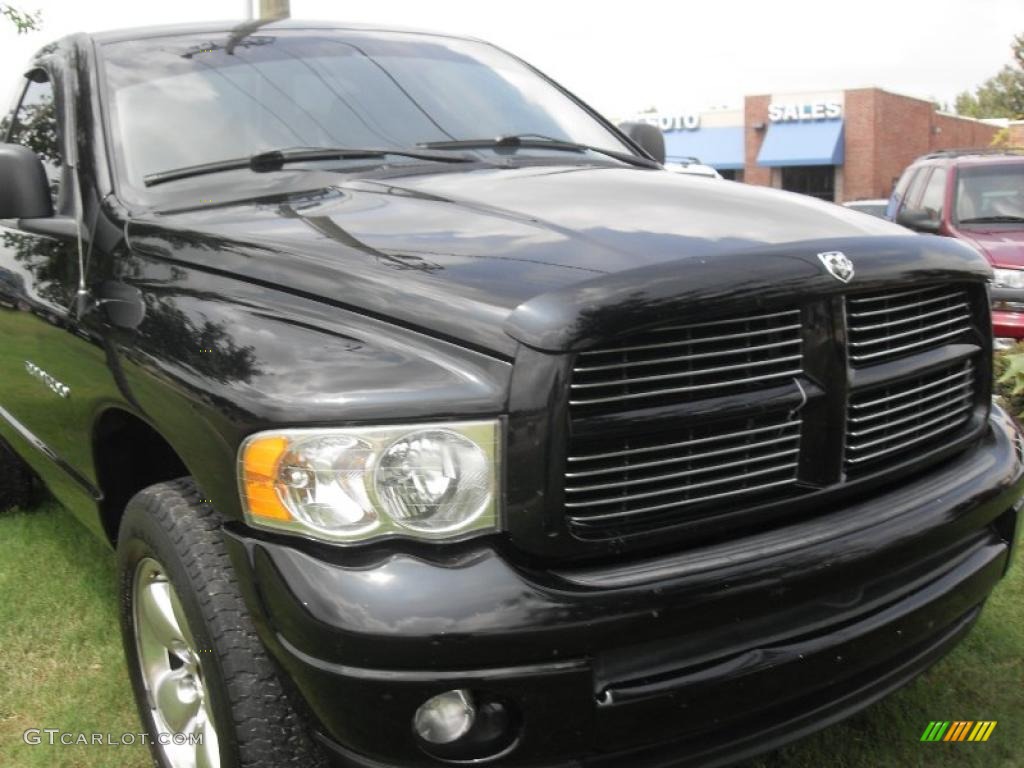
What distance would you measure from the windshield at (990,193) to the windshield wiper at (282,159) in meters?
6.65

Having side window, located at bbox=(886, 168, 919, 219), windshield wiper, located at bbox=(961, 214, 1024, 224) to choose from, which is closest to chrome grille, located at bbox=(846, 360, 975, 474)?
windshield wiper, located at bbox=(961, 214, 1024, 224)

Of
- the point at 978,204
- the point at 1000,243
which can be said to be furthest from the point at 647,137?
the point at 978,204

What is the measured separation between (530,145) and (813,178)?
39603 millimetres

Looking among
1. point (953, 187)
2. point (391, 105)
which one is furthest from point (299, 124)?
point (953, 187)

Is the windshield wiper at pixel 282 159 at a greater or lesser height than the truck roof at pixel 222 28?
lesser

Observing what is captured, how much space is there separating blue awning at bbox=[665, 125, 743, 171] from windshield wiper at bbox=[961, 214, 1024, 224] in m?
33.0

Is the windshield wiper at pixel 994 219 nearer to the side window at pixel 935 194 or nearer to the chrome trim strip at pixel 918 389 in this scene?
the side window at pixel 935 194

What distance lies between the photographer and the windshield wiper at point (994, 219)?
27.1 feet

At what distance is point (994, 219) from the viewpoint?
8367 millimetres

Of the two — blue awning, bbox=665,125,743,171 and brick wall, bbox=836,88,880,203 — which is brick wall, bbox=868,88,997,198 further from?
blue awning, bbox=665,125,743,171

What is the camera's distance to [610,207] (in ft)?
8.14

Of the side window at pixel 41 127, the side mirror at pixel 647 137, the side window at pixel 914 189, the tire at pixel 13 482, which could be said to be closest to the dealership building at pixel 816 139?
the side window at pixel 914 189

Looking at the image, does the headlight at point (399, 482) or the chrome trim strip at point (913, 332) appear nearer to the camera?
the headlight at point (399, 482)

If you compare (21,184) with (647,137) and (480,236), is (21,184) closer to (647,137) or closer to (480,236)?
(480,236)
